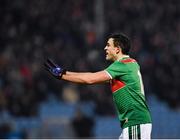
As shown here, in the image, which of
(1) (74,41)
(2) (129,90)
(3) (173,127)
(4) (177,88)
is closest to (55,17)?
(1) (74,41)

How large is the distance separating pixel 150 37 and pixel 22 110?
449 cm

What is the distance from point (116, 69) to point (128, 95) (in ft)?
1.00

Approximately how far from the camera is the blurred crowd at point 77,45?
53.9 feet

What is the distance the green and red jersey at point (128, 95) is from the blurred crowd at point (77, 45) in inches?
330

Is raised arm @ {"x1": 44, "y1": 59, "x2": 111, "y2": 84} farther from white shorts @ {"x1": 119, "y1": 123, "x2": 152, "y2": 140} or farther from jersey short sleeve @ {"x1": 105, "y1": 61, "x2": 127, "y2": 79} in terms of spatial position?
white shorts @ {"x1": 119, "y1": 123, "x2": 152, "y2": 140}

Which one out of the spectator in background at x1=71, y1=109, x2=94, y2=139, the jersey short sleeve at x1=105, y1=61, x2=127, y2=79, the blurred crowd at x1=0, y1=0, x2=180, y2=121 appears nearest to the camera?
the jersey short sleeve at x1=105, y1=61, x2=127, y2=79

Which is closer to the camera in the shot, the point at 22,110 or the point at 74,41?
the point at 22,110

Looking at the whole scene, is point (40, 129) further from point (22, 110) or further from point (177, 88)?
point (177, 88)

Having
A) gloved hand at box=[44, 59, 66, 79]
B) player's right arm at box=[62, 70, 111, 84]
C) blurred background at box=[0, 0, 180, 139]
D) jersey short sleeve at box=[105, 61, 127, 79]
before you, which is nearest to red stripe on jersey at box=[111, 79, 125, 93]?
jersey short sleeve at box=[105, 61, 127, 79]

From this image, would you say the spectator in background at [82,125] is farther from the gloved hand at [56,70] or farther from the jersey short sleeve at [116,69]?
the gloved hand at [56,70]

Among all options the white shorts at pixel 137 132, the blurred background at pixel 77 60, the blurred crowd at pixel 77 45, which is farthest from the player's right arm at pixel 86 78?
the blurred crowd at pixel 77 45

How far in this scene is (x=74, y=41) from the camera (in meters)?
18.4

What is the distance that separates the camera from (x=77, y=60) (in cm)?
1733

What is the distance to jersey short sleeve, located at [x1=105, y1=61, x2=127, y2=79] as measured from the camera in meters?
7.45
